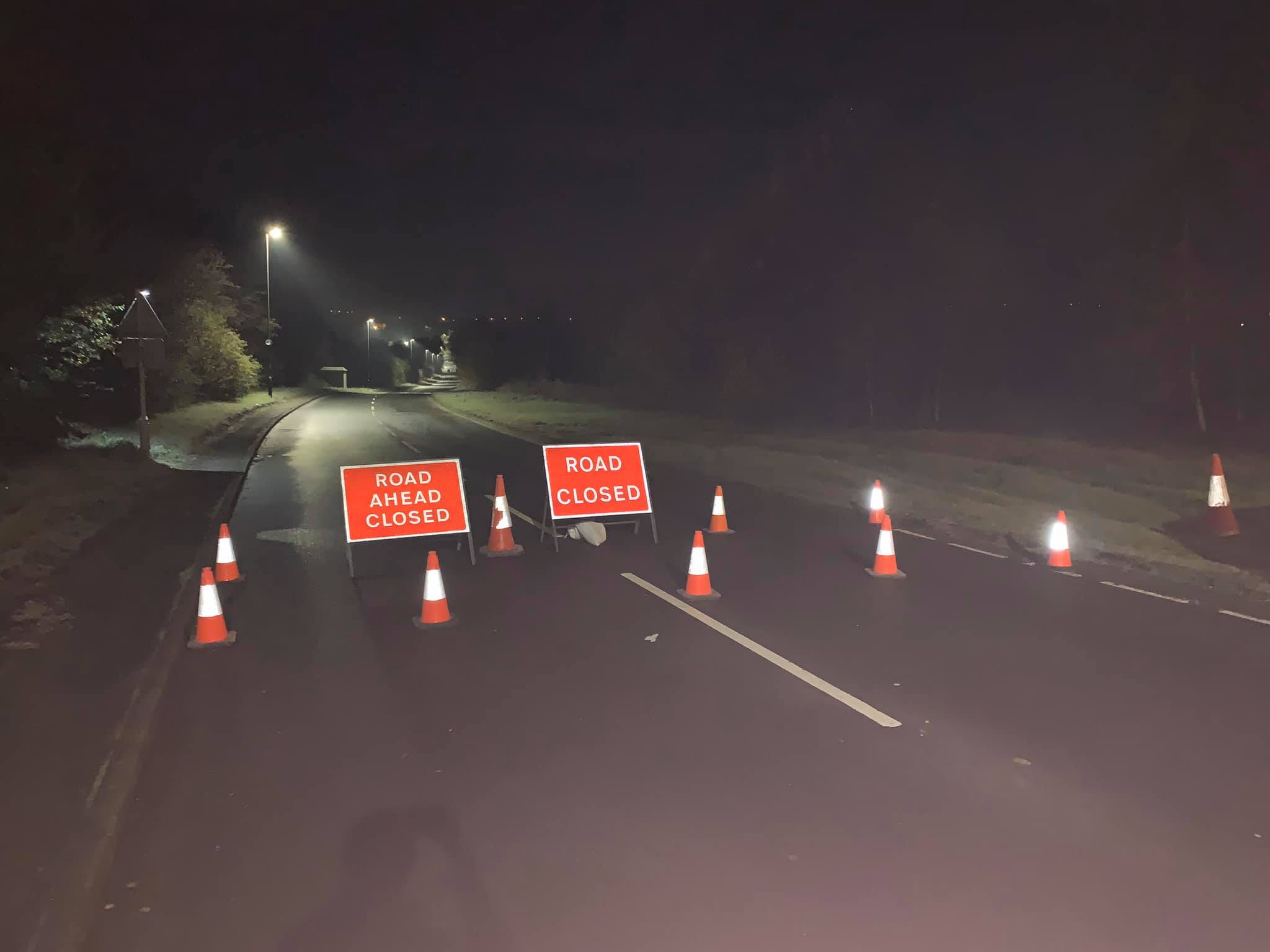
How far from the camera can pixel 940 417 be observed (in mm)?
30969

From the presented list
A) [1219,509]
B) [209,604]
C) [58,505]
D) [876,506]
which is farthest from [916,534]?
[58,505]

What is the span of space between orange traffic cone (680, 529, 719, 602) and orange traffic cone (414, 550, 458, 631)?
86.4 inches

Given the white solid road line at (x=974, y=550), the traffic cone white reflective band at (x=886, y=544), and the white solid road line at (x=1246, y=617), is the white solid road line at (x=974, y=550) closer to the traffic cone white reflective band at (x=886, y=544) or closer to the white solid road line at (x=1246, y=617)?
the traffic cone white reflective band at (x=886, y=544)

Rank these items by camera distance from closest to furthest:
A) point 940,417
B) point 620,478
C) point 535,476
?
point 620,478, point 535,476, point 940,417

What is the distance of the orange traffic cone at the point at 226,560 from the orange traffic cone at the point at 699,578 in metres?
4.36

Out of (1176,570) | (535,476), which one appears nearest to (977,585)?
(1176,570)

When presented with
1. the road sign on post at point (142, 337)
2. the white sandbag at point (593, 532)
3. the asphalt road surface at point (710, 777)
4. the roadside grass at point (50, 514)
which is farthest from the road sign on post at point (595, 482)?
the road sign on post at point (142, 337)

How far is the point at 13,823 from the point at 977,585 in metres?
7.78

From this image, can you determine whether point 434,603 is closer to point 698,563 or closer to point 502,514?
point 698,563

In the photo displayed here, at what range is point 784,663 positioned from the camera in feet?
21.7

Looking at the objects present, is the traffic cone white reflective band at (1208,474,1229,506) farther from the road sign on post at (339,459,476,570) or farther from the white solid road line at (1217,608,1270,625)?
the road sign on post at (339,459,476,570)

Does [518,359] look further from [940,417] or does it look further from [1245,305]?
[1245,305]

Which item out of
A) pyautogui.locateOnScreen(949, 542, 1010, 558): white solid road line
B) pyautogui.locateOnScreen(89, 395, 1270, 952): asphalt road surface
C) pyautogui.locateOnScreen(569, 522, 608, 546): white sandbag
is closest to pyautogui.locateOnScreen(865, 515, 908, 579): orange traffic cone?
pyautogui.locateOnScreen(89, 395, 1270, 952): asphalt road surface

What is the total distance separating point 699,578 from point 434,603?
2.42m
